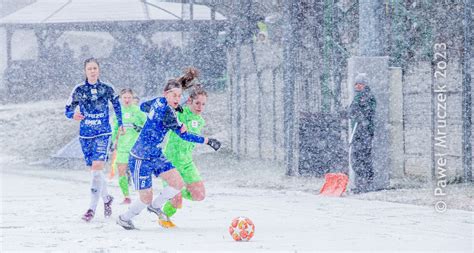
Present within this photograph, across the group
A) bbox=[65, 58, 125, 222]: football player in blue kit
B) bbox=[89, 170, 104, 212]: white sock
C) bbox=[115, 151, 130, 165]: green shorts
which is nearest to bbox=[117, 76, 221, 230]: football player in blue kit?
bbox=[89, 170, 104, 212]: white sock

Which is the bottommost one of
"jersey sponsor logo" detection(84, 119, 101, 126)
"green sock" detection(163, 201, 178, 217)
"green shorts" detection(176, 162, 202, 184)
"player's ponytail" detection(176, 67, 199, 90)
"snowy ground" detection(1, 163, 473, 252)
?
"snowy ground" detection(1, 163, 473, 252)

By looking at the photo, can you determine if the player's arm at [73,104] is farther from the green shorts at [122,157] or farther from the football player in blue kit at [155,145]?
the green shorts at [122,157]

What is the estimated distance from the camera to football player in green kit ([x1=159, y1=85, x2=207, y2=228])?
9703 mm

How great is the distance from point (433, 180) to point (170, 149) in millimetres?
5833

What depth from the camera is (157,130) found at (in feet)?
30.6

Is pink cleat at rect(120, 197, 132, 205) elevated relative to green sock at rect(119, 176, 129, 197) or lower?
lower

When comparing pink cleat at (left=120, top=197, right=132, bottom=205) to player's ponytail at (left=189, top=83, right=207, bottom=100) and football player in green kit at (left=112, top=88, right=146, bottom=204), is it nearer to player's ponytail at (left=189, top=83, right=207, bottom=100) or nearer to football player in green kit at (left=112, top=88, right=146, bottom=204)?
football player in green kit at (left=112, top=88, right=146, bottom=204)

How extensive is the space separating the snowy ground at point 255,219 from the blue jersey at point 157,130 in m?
0.77

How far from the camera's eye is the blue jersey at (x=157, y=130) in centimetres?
923

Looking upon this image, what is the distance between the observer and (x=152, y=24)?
36125 mm

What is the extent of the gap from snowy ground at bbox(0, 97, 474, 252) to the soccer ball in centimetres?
9

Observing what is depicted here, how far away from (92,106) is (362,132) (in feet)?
14.5

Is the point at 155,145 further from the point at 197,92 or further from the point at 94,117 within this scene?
the point at 94,117

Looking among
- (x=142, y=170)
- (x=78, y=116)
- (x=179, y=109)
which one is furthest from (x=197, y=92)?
(x=78, y=116)
